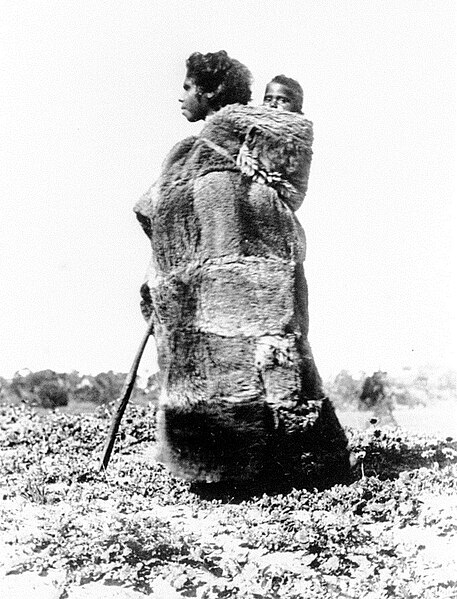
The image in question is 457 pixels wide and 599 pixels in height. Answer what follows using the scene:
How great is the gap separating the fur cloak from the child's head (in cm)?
38

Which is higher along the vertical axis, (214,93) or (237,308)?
(214,93)

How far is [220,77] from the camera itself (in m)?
4.62

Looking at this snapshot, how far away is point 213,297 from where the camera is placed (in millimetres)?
4172

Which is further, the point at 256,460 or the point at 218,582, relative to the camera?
→ the point at 256,460

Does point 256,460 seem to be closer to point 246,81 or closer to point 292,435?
point 292,435

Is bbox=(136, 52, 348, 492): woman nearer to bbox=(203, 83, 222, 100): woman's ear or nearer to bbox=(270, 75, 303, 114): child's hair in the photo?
bbox=(203, 83, 222, 100): woman's ear

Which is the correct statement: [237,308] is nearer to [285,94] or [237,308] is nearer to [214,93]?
[214,93]

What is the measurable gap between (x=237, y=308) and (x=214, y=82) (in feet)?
5.56

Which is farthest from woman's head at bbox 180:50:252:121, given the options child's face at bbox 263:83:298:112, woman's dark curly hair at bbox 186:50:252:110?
child's face at bbox 263:83:298:112

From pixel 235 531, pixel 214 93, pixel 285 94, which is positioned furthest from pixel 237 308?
pixel 285 94

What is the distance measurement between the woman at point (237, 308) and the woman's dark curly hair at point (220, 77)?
0.02 m

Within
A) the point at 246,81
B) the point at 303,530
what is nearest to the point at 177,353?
the point at 303,530

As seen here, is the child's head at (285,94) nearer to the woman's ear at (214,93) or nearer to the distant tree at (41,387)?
the woman's ear at (214,93)

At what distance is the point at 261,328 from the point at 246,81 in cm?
185
